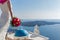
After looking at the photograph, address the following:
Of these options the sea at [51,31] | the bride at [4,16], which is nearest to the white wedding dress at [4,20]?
the bride at [4,16]

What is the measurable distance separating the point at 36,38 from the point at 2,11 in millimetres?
615

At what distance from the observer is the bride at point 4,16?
156 cm

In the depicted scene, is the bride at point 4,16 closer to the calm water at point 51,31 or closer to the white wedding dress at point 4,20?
the white wedding dress at point 4,20

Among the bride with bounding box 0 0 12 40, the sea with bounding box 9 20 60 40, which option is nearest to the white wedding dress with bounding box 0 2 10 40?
the bride with bounding box 0 0 12 40

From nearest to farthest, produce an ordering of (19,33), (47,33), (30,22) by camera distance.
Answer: (19,33) < (30,22) < (47,33)

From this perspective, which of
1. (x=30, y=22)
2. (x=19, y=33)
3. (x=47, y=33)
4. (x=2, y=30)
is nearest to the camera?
(x=2, y=30)

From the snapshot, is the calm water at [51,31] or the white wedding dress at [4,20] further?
the calm water at [51,31]

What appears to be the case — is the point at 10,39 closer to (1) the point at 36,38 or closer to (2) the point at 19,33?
(2) the point at 19,33

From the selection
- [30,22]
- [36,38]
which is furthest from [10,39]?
[30,22]

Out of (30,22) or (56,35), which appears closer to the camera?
(30,22)

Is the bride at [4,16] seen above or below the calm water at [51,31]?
above

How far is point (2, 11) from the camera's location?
1.64 m

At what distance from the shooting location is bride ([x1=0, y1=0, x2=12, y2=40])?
1561mm

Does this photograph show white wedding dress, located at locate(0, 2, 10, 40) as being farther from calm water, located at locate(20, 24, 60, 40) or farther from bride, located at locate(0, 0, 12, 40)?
calm water, located at locate(20, 24, 60, 40)
